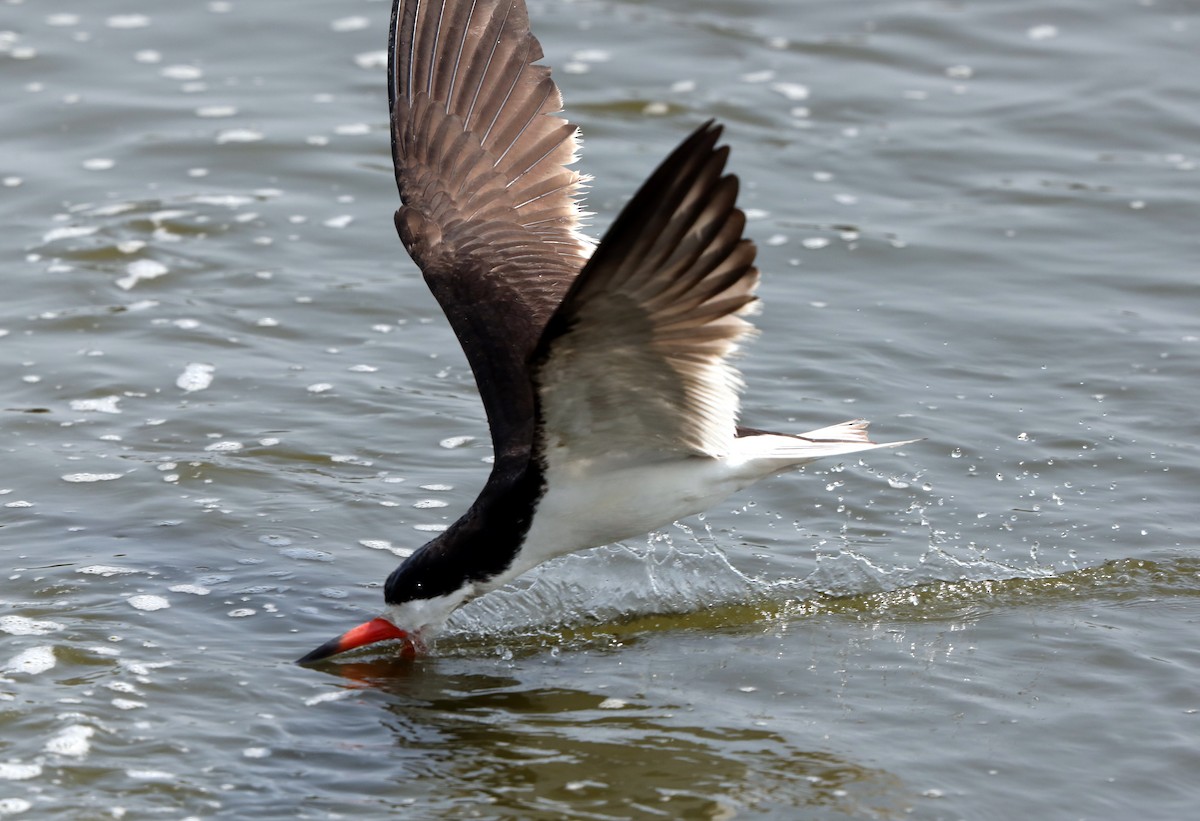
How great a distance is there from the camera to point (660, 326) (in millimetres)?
4641

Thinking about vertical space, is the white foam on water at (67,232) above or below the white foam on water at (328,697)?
above

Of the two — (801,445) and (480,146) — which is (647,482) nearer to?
(801,445)

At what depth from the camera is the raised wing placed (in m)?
4.27

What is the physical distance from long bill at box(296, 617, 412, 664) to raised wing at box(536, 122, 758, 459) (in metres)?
0.91

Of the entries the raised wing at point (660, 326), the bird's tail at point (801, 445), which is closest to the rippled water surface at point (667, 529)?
the bird's tail at point (801, 445)

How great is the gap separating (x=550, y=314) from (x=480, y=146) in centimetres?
92

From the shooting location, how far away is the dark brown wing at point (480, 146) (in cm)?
619

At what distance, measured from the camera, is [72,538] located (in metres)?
6.34

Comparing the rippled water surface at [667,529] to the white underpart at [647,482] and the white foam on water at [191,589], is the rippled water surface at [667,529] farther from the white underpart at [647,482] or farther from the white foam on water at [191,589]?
the white underpart at [647,482]

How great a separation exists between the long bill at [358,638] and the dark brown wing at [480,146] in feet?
4.51

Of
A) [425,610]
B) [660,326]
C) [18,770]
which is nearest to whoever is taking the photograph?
[660,326]

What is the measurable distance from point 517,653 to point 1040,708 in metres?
1.78

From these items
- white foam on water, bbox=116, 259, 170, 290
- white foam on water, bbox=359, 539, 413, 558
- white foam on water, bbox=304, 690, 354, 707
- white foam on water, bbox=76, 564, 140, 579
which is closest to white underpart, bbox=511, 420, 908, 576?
white foam on water, bbox=304, 690, 354, 707

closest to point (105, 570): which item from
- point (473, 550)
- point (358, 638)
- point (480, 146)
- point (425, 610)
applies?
point (358, 638)
